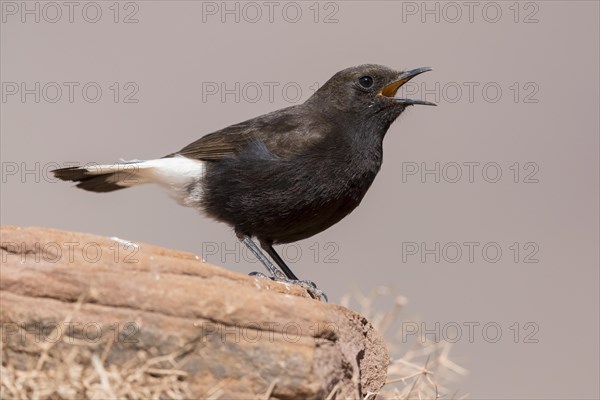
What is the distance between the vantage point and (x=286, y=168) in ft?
22.4

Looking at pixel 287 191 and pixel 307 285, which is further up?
pixel 287 191

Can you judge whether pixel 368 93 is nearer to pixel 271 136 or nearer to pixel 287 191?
pixel 271 136

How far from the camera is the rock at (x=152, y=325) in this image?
13.2 ft

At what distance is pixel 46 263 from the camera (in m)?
4.31

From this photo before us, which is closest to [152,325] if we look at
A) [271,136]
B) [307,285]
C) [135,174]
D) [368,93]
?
[307,285]

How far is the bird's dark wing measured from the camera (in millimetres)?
6992

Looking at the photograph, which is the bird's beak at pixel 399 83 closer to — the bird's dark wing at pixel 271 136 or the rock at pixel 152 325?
the bird's dark wing at pixel 271 136

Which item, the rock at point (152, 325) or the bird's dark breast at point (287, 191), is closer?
the rock at point (152, 325)

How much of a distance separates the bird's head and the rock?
3340 millimetres

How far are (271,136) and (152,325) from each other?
3215mm

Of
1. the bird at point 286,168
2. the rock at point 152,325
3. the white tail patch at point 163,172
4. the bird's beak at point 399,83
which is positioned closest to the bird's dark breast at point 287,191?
the bird at point 286,168

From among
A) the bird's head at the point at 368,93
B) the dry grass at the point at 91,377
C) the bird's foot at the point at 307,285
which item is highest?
the bird's head at the point at 368,93

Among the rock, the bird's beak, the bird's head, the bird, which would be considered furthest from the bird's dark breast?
the rock

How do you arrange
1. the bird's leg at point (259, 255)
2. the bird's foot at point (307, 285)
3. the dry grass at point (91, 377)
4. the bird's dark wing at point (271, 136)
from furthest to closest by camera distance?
the bird's leg at point (259, 255) → the bird's dark wing at point (271, 136) → the bird's foot at point (307, 285) → the dry grass at point (91, 377)
